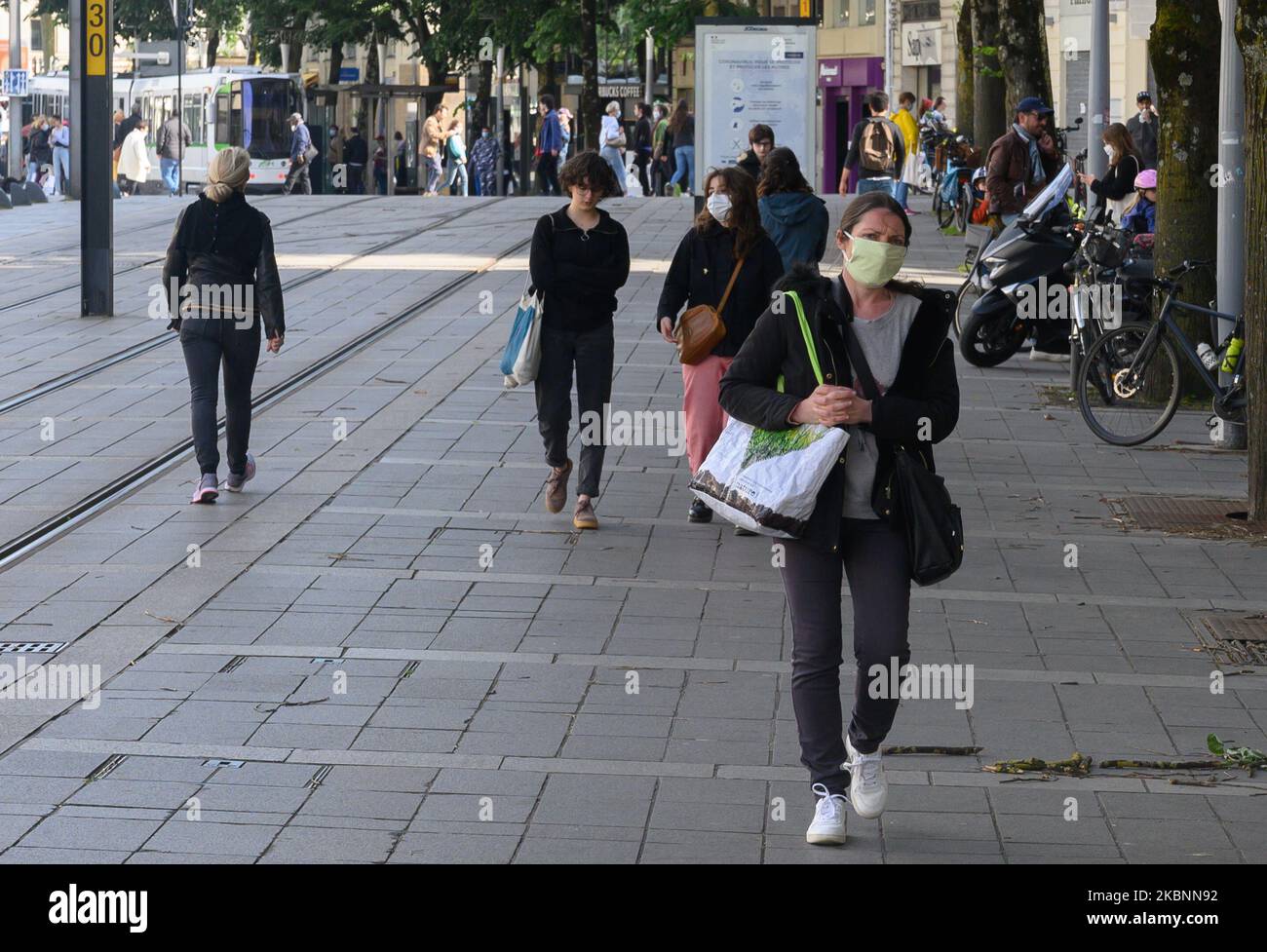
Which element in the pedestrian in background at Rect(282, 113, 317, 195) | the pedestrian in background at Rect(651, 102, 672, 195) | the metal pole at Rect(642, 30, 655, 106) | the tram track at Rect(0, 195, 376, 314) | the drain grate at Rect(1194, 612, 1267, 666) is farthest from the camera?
the metal pole at Rect(642, 30, 655, 106)

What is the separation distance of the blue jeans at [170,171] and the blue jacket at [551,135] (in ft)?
32.0

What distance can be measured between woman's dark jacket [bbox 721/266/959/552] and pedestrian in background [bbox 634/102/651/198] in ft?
127

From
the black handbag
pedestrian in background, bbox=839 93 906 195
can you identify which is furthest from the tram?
the black handbag

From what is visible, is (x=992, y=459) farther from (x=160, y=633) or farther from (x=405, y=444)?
(x=160, y=633)

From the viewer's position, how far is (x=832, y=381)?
5.36 meters

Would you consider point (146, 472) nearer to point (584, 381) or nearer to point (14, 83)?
point (584, 381)

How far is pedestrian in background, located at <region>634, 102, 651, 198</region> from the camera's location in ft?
144

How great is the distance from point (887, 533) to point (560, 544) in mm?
4185

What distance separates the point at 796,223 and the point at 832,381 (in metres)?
5.39

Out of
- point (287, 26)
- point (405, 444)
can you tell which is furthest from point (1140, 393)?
point (287, 26)

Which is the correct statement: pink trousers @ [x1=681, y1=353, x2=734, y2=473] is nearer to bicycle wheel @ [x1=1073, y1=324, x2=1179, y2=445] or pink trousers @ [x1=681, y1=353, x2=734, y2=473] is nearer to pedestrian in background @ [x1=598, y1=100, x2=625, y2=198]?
bicycle wheel @ [x1=1073, y1=324, x2=1179, y2=445]

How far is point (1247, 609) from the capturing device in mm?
8320

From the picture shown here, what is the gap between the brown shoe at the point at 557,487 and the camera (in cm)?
1005

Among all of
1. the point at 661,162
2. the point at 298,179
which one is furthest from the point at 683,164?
the point at 298,179
